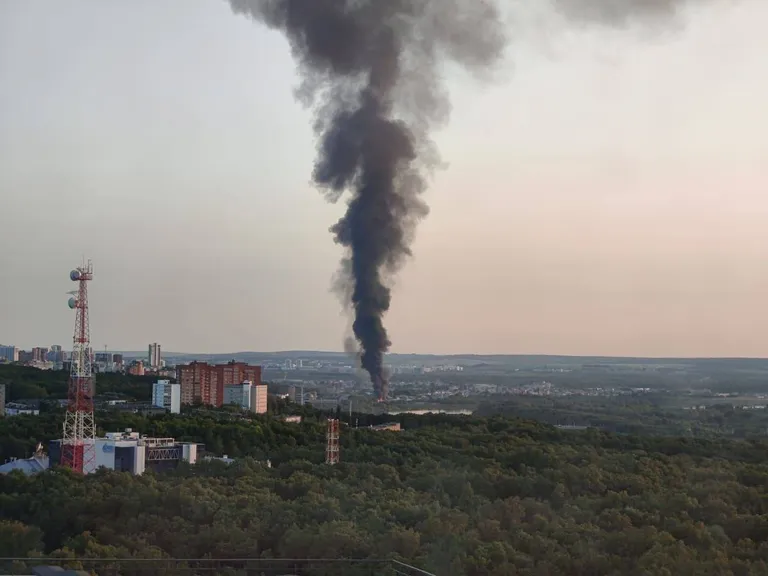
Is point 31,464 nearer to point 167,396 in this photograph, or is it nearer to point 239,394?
point 167,396

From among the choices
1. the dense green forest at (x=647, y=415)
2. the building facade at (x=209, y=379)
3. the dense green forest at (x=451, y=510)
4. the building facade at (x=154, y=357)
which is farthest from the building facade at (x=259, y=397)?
the building facade at (x=154, y=357)

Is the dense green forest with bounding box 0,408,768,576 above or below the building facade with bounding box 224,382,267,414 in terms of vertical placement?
above

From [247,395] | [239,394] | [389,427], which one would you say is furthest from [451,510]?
[239,394]

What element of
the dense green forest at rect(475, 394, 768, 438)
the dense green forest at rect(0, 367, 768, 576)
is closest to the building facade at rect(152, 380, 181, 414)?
the dense green forest at rect(0, 367, 768, 576)

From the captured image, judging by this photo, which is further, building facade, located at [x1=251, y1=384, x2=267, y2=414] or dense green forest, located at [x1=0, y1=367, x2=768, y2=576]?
building facade, located at [x1=251, y1=384, x2=267, y2=414]

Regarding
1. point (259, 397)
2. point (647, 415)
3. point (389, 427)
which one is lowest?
point (259, 397)

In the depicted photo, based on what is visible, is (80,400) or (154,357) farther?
(154,357)

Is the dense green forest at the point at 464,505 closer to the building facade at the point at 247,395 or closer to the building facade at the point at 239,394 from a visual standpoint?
the building facade at the point at 247,395

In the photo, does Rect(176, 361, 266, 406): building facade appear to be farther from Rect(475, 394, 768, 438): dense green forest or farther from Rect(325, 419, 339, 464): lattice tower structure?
Rect(325, 419, 339, 464): lattice tower structure
